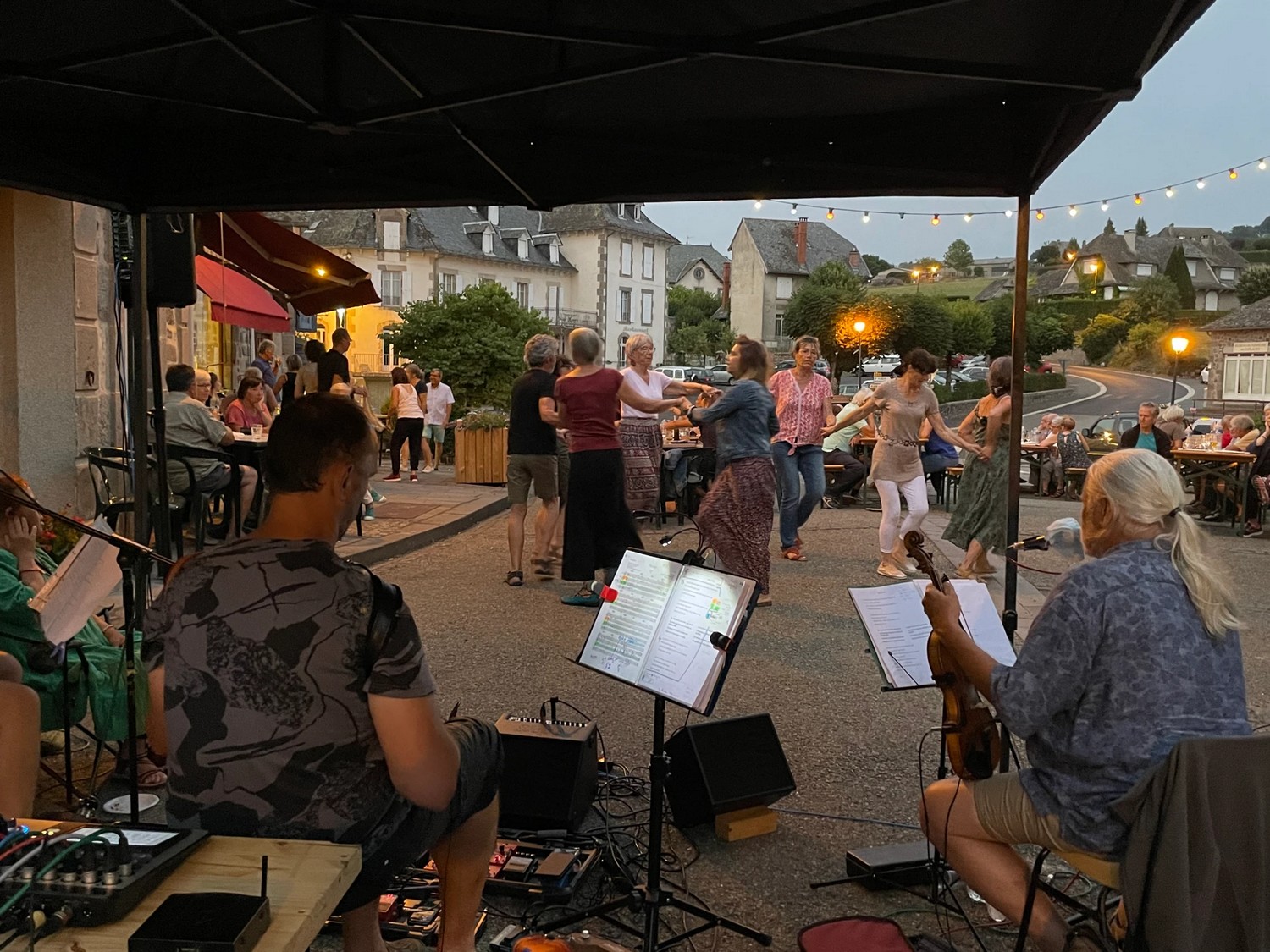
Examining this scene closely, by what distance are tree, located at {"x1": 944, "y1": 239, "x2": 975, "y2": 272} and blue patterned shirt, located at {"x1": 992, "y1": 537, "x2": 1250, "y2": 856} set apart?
166 metres

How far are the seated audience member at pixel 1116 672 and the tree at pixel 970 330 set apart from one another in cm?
5360

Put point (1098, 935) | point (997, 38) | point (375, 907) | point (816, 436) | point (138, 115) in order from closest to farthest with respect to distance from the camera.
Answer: point (375, 907) < point (1098, 935) < point (997, 38) < point (138, 115) < point (816, 436)

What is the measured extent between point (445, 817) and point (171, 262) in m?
3.93

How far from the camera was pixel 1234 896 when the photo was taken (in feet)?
7.66

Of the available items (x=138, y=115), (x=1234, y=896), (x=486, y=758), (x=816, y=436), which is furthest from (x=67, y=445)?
(x=1234, y=896)

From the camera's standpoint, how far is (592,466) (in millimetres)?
7691

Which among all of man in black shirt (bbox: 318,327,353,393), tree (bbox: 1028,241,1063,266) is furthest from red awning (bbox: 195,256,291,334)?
tree (bbox: 1028,241,1063,266)

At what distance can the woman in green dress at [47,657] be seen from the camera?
3863 millimetres

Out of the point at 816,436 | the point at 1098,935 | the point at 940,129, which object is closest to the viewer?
the point at 1098,935

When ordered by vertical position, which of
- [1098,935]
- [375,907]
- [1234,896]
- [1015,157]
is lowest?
[1098,935]

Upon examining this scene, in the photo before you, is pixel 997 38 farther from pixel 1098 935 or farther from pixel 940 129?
pixel 1098 935

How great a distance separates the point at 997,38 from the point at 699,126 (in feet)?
4.09

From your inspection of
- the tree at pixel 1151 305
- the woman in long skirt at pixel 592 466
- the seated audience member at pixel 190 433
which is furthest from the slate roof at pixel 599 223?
the woman in long skirt at pixel 592 466

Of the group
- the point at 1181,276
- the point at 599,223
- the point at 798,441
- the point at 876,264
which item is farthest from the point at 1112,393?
the point at 876,264
